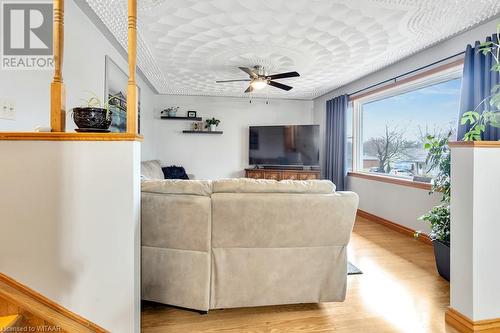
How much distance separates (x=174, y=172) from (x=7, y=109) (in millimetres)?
3670

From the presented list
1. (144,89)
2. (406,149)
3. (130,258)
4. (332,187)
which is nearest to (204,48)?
(144,89)

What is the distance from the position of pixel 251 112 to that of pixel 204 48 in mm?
2951

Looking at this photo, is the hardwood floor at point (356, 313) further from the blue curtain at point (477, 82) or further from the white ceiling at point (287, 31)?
the white ceiling at point (287, 31)

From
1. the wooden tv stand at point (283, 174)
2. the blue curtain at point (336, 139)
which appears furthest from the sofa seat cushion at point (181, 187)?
the wooden tv stand at point (283, 174)

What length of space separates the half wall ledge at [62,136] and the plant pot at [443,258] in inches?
101

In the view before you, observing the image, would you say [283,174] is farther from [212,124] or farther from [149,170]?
[149,170]

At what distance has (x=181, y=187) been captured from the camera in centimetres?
180

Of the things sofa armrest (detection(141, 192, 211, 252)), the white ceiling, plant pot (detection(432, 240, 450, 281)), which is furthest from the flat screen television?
sofa armrest (detection(141, 192, 211, 252))

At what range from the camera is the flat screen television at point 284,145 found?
18.8 ft

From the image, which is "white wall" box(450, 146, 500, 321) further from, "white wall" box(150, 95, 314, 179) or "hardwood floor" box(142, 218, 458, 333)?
"white wall" box(150, 95, 314, 179)

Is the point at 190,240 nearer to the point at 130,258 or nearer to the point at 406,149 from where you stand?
the point at 130,258

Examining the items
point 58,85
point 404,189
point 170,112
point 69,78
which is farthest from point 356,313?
point 170,112

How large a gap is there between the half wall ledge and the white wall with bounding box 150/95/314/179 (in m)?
4.59

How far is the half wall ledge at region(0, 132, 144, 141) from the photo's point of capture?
4.07 ft
